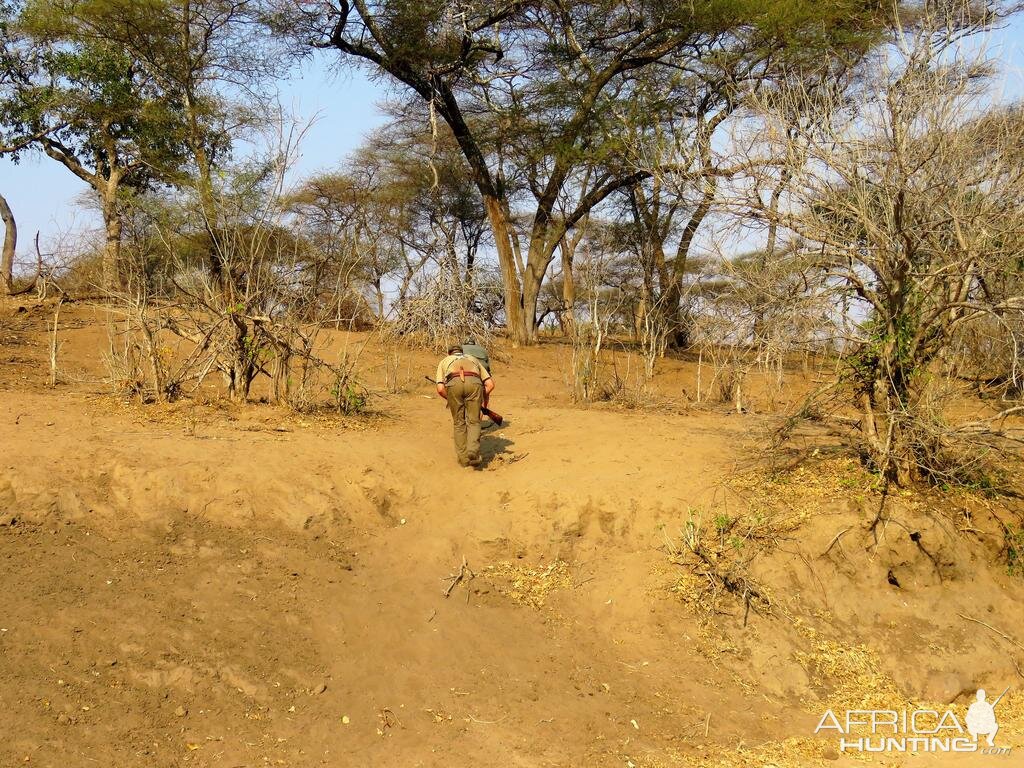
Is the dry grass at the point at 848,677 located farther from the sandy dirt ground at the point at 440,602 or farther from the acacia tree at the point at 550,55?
the acacia tree at the point at 550,55

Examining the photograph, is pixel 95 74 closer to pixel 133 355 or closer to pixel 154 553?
pixel 133 355

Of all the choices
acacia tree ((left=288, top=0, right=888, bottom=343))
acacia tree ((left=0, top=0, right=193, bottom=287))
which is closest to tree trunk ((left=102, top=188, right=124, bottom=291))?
acacia tree ((left=0, top=0, right=193, bottom=287))

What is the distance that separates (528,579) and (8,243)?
11.7 metres

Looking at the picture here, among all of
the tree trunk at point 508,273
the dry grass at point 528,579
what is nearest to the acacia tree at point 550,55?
the tree trunk at point 508,273

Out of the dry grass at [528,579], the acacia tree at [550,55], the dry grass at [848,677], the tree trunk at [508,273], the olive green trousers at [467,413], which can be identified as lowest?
the dry grass at [848,677]

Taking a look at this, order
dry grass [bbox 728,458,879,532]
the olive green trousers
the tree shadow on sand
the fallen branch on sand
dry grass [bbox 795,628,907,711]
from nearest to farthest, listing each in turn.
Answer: dry grass [bbox 795,628,907,711] → the fallen branch on sand → dry grass [bbox 728,458,879,532] → the olive green trousers → the tree shadow on sand

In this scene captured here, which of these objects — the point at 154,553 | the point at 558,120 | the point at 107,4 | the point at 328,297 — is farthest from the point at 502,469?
the point at 107,4

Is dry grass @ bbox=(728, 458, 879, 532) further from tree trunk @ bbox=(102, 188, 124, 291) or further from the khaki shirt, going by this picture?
tree trunk @ bbox=(102, 188, 124, 291)

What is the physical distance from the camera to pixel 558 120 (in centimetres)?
1428

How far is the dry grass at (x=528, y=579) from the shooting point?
6312 millimetres

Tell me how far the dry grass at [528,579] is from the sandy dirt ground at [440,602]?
0.02 m

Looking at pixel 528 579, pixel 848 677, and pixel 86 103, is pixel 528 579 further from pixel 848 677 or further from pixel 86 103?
pixel 86 103

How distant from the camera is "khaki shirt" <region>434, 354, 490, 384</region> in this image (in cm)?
766

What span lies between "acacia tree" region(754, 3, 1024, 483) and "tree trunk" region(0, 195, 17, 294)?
12.0 meters
